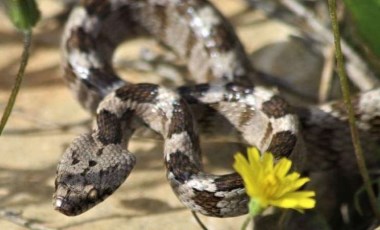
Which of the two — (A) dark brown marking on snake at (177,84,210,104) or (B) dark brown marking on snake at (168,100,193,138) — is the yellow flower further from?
(A) dark brown marking on snake at (177,84,210,104)

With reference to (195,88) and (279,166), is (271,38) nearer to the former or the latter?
(195,88)

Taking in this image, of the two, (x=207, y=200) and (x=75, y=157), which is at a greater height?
(x=75, y=157)

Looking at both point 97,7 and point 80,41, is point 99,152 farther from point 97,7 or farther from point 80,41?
point 97,7

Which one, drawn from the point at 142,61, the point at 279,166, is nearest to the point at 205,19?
the point at 142,61

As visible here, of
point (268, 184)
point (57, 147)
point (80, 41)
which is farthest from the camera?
point (80, 41)

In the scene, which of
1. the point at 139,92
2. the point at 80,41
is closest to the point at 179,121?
the point at 139,92

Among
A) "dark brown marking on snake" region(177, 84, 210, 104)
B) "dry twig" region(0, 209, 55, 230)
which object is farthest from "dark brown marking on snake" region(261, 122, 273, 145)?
"dry twig" region(0, 209, 55, 230)
